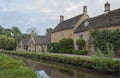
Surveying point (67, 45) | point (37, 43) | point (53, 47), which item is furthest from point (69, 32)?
point (37, 43)

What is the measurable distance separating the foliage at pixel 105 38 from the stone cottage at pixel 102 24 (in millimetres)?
1044

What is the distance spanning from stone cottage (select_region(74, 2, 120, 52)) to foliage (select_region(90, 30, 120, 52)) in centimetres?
104

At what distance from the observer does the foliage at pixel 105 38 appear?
98.8 feet

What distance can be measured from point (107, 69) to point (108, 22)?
15608mm

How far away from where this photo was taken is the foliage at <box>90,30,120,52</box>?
30.1 meters

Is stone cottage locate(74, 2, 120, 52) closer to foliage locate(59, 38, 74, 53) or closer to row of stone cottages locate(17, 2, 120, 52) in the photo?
row of stone cottages locate(17, 2, 120, 52)

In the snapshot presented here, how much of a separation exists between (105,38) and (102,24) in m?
3.77

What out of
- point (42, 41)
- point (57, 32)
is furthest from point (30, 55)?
point (42, 41)

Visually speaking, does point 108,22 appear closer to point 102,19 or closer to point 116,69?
point 102,19

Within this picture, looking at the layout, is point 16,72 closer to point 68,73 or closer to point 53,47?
point 68,73

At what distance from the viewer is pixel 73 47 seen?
44.2 meters

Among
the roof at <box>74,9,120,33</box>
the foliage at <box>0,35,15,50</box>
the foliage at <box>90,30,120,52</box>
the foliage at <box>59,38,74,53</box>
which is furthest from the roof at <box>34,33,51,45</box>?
the foliage at <box>90,30,120,52</box>

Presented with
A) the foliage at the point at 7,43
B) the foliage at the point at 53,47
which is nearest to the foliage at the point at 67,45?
the foliage at the point at 53,47

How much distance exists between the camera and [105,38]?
3191cm
